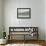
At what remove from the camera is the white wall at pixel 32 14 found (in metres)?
4.68

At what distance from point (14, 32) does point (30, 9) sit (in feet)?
3.86

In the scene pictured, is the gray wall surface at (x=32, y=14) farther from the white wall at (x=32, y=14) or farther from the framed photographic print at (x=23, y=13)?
the framed photographic print at (x=23, y=13)

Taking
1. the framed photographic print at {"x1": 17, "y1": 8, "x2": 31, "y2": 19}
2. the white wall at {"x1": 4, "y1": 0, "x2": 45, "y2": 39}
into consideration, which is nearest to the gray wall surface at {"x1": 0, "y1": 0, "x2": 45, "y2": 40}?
the white wall at {"x1": 4, "y1": 0, "x2": 45, "y2": 39}

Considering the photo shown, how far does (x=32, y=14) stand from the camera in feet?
15.5

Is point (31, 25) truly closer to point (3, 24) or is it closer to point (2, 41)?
point (3, 24)

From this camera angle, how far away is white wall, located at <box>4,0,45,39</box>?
4684mm

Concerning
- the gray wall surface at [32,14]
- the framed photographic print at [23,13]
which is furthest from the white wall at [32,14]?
the framed photographic print at [23,13]

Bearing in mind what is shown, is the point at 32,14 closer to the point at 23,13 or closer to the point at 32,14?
the point at 32,14

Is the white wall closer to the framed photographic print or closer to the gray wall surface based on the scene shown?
the gray wall surface

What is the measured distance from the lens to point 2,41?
2.10 metres

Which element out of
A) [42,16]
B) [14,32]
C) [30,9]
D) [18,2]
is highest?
[18,2]

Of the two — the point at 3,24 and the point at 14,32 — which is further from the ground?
the point at 3,24

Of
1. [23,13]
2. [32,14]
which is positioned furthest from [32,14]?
[23,13]

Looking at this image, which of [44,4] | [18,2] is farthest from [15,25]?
[44,4]
